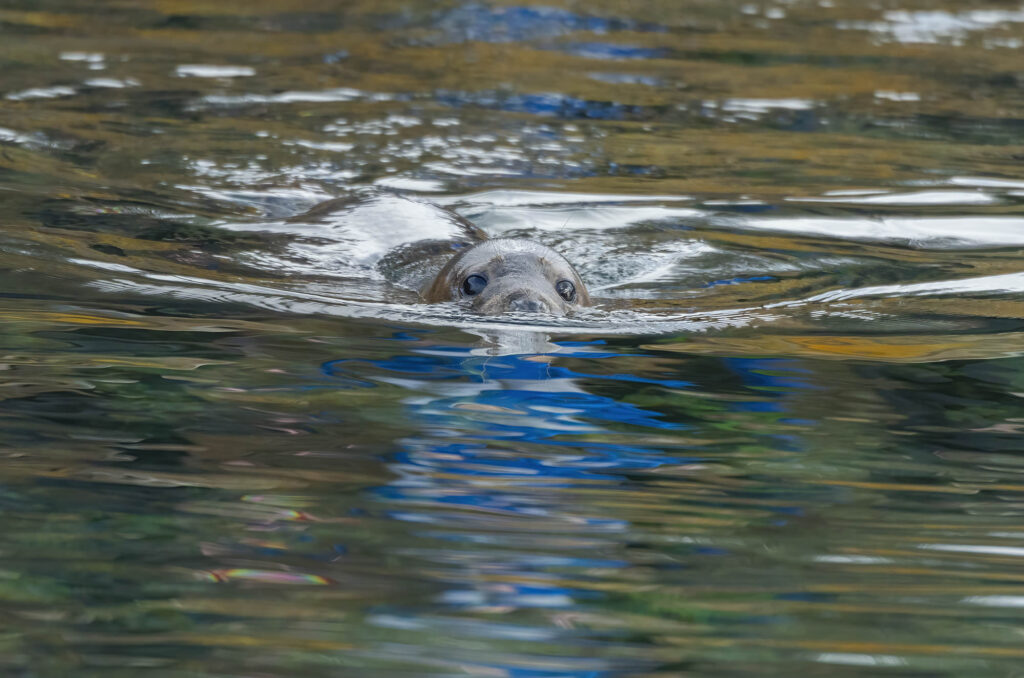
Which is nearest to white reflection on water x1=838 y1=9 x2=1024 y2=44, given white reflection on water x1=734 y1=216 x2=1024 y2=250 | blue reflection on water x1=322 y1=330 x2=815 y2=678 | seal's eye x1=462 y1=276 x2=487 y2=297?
white reflection on water x1=734 y1=216 x2=1024 y2=250

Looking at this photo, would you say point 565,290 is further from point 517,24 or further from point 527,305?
point 517,24

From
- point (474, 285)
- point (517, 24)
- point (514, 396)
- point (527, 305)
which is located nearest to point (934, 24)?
point (517, 24)

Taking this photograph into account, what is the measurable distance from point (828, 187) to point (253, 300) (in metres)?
3.84

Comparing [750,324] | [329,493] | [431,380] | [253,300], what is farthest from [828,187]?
[329,493]

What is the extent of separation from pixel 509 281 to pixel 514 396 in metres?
1.68

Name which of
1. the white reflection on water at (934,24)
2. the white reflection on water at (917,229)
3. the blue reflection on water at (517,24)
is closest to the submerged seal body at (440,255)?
the white reflection on water at (917,229)

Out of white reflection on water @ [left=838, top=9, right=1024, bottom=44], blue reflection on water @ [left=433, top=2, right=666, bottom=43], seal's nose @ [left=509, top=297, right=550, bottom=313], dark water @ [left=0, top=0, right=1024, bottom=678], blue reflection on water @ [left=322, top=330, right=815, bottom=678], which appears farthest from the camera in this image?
white reflection on water @ [left=838, top=9, right=1024, bottom=44]

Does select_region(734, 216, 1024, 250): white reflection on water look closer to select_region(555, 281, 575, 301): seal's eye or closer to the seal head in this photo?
the seal head

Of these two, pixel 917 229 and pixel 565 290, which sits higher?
pixel 917 229

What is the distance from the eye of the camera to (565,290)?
5445 mm

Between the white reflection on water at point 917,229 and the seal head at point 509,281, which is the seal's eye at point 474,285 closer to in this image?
the seal head at point 509,281

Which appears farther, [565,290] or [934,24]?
[934,24]

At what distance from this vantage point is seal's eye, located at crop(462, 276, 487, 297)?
5.39m

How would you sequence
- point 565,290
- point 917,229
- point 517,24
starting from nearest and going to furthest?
point 565,290 < point 917,229 < point 517,24
